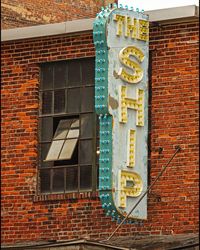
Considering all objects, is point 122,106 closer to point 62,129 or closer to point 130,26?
point 130,26

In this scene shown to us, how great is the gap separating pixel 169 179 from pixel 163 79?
1.92 metres

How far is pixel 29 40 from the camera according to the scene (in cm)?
3200

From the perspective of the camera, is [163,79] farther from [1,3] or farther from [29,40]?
[1,3]

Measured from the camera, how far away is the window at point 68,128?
30.8m

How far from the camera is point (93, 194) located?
3044 centimetres

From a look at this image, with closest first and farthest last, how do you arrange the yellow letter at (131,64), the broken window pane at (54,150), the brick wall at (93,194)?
the brick wall at (93,194) < the yellow letter at (131,64) < the broken window pane at (54,150)

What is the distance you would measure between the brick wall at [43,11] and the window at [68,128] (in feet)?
31.4

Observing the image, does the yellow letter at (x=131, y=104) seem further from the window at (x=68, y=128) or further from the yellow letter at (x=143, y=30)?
the window at (x=68, y=128)

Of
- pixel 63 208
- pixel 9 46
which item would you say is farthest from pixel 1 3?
pixel 63 208

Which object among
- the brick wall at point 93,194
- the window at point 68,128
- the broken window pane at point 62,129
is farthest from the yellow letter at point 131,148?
the broken window pane at point 62,129

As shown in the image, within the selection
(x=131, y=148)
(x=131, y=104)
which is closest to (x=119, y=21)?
(x=131, y=104)

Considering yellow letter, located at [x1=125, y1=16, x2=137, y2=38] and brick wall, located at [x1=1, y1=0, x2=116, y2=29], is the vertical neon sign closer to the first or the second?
yellow letter, located at [x1=125, y1=16, x2=137, y2=38]

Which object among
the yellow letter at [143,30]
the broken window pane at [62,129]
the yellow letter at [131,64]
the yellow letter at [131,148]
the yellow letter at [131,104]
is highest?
the yellow letter at [143,30]

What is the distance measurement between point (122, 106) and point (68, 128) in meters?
1.95
